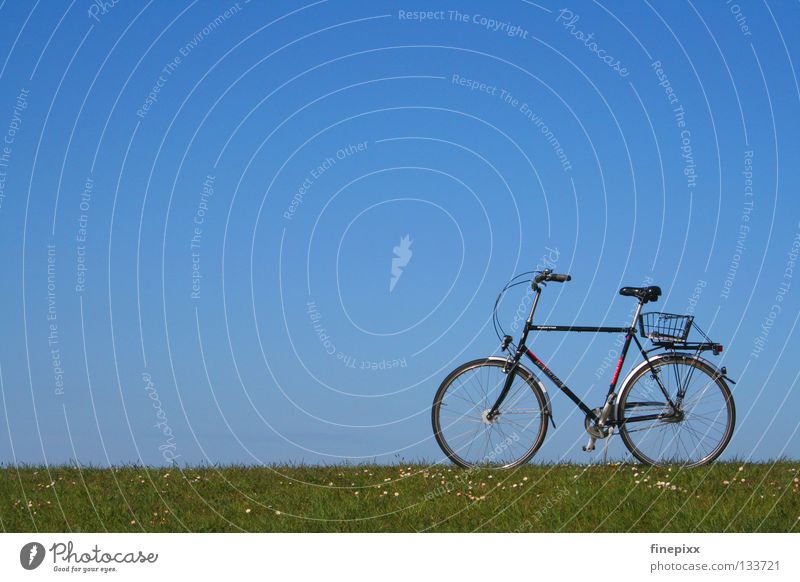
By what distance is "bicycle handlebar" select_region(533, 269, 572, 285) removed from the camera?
10.9 metres

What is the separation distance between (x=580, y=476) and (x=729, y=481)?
1.53 m

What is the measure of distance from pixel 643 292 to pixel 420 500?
3276 millimetres

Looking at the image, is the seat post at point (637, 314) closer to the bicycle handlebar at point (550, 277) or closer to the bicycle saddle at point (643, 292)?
the bicycle saddle at point (643, 292)

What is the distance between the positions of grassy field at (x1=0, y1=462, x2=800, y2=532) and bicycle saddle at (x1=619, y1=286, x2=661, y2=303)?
1.84 m

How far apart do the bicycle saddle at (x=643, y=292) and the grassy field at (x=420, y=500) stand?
1843mm
